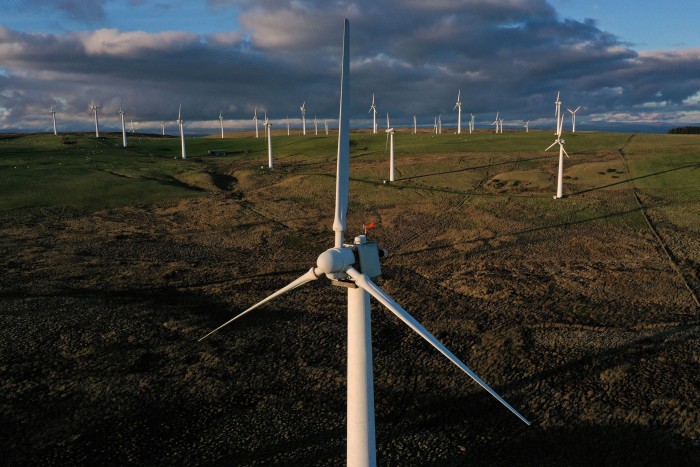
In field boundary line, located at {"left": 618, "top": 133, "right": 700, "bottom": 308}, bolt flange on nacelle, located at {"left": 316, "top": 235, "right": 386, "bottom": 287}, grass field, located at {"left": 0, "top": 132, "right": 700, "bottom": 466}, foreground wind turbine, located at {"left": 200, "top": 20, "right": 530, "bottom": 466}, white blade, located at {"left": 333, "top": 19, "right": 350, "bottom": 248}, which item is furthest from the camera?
field boundary line, located at {"left": 618, "top": 133, "right": 700, "bottom": 308}

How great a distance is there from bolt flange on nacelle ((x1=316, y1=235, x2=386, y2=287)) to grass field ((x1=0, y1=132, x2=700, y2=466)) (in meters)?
11.7

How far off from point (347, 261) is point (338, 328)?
21.2 meters

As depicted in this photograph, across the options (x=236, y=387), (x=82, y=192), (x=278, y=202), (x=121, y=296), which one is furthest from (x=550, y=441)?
(x=82, y=192)

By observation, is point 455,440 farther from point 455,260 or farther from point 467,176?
point 467,176

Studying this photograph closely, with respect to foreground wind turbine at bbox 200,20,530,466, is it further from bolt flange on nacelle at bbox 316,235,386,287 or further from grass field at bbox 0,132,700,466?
grass field at bbox 0,132,700,466

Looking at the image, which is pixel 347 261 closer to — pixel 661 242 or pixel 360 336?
pixel 360 336

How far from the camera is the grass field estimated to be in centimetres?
2423

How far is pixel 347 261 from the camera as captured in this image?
14.8 metres

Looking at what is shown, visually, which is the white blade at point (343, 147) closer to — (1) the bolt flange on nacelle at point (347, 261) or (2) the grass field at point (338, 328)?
(1) the bolt flange on nacelle at point (347, 261)

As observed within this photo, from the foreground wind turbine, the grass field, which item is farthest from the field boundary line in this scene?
the foreground wind turbine

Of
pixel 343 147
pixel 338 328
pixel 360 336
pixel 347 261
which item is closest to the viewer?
pixel 347 261

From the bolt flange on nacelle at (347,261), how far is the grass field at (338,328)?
38.3 feet

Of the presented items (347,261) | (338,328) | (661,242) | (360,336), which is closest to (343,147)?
(347,261)

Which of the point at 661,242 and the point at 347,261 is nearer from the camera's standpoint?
the point at 347,261
